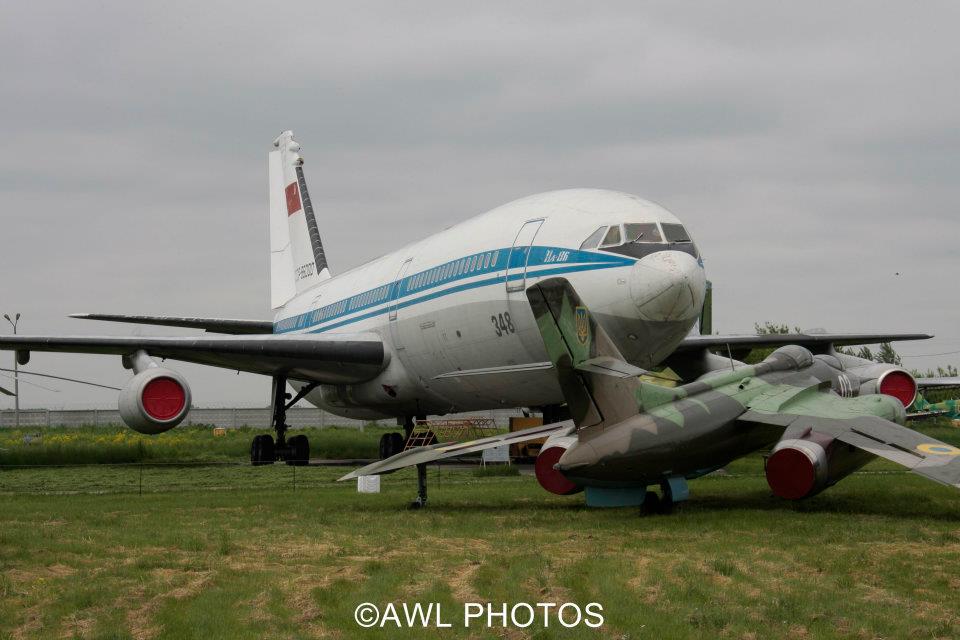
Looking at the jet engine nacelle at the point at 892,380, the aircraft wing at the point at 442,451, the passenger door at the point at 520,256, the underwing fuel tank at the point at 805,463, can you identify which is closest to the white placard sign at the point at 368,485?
the aircraft wing at the point at 442,451

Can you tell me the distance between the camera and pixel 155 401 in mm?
21109

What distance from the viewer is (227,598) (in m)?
8.68

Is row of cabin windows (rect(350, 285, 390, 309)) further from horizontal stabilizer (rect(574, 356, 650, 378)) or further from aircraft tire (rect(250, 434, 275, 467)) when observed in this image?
horizontal stabilizer (rect(574, 356, 650, 378))

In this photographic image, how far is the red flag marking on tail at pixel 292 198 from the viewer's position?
Answer: 117 ft

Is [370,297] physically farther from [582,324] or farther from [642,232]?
[582,324]

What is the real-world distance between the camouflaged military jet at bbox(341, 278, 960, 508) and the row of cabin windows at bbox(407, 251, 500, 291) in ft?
19.7

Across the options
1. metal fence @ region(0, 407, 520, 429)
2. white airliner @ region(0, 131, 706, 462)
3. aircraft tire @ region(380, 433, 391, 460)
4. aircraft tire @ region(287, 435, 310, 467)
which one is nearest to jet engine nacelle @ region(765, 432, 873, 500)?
white airliner @ region(0, 131, 706, 462)

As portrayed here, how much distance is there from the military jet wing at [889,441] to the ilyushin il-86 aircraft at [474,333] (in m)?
1.69

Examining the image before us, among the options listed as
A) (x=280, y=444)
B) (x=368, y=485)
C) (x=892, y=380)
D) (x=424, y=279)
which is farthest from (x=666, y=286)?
(x=280, y=444)

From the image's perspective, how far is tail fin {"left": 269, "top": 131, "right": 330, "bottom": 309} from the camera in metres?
34.3

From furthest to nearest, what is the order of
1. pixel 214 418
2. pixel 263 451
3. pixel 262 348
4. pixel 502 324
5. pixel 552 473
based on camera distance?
pixel 214 418, pixel 263 451, pixel 262 348, pixel 502 324, pixel 552 473

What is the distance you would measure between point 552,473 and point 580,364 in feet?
6.23

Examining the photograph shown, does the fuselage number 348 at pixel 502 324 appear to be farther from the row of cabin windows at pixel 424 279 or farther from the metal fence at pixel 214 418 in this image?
the metal fence at pixel 214 418

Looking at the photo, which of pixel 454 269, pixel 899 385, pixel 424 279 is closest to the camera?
pixel 899 385
